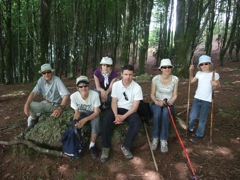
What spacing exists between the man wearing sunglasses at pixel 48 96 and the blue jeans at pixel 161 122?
2.16m

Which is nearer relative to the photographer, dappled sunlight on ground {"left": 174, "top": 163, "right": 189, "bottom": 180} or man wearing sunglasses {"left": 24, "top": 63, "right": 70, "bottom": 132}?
dappled sunlight on ground {"left": 174, "top": 163, "right": 189, "bottom": 180}

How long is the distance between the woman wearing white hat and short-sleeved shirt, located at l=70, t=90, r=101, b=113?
127 centimetres

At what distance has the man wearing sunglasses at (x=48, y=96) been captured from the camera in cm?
500

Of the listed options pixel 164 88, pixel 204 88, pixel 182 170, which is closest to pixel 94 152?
pixel 182 170

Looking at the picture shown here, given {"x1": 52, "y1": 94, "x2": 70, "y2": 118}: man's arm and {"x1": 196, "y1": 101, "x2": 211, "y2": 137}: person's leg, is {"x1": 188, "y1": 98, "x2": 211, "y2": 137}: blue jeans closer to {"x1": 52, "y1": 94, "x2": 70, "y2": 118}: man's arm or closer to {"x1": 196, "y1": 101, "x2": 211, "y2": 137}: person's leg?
{"x1": 196, "y1": 101, "x2": 211, "y2": 137}: person's leg

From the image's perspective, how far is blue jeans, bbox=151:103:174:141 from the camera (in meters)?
4.41

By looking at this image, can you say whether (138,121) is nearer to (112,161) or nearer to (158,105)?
(158,105)

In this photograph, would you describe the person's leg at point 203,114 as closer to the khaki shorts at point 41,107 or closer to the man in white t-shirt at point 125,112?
the man in white t-shirt at point 125,112

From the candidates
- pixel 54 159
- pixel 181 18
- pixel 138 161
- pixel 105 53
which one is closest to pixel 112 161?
pixel 138 161

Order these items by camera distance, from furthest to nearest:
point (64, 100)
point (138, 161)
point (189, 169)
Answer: point (64, 100) → point (138, 161) → point (189, 169)

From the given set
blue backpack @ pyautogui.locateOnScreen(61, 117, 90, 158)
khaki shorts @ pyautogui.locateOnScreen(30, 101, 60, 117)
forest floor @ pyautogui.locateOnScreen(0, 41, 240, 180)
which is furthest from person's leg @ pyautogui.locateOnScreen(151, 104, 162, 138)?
khaki shorts @ pyautogui.locateOnScreen(30, 101, 60, 117)

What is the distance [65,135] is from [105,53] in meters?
25.1

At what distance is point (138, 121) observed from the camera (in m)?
4.29

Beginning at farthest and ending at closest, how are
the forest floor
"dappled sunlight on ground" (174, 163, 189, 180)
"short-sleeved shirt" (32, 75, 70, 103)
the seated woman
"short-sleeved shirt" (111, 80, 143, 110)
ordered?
the seated woman < "short-sleeved shirt" (32, 75, 70, 103) < "short-sleeved shirt" (111, 80, 143, 110) < the forest floor < "dappled sunlight on ground" (174, 163, 189, 180)
